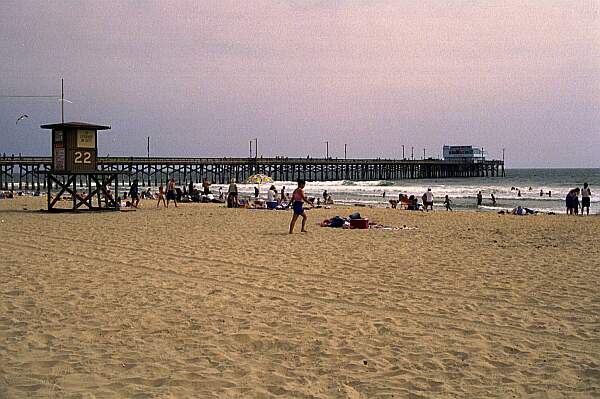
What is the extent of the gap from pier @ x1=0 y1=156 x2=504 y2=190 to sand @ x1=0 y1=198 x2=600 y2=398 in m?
38.4

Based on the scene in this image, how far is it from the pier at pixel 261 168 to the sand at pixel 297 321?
38415 mm

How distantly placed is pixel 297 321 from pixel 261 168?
68045mm

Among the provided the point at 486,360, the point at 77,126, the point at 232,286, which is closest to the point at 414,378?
the point at 486,360

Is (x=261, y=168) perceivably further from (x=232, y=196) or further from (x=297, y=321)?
(x=297, y=321)

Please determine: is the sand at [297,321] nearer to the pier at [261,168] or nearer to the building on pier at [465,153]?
the pier at [261,168]

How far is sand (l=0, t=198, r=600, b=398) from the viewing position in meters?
3.84

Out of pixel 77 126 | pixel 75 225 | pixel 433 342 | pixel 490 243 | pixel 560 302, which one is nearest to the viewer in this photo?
pixel 433 342

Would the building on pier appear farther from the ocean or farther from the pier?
the ocean

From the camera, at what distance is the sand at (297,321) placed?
384cm

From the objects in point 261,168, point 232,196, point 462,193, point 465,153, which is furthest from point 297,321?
point 465,153

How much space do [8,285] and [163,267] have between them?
1.94 meters

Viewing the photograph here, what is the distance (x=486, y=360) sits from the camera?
14.1ft

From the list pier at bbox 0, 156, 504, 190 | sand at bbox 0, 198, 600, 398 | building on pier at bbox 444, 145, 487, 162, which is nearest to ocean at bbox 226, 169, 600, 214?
pier at bbox 0, 156, 504, 190

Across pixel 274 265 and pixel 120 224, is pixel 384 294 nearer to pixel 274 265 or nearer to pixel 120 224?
pixel 274 265
